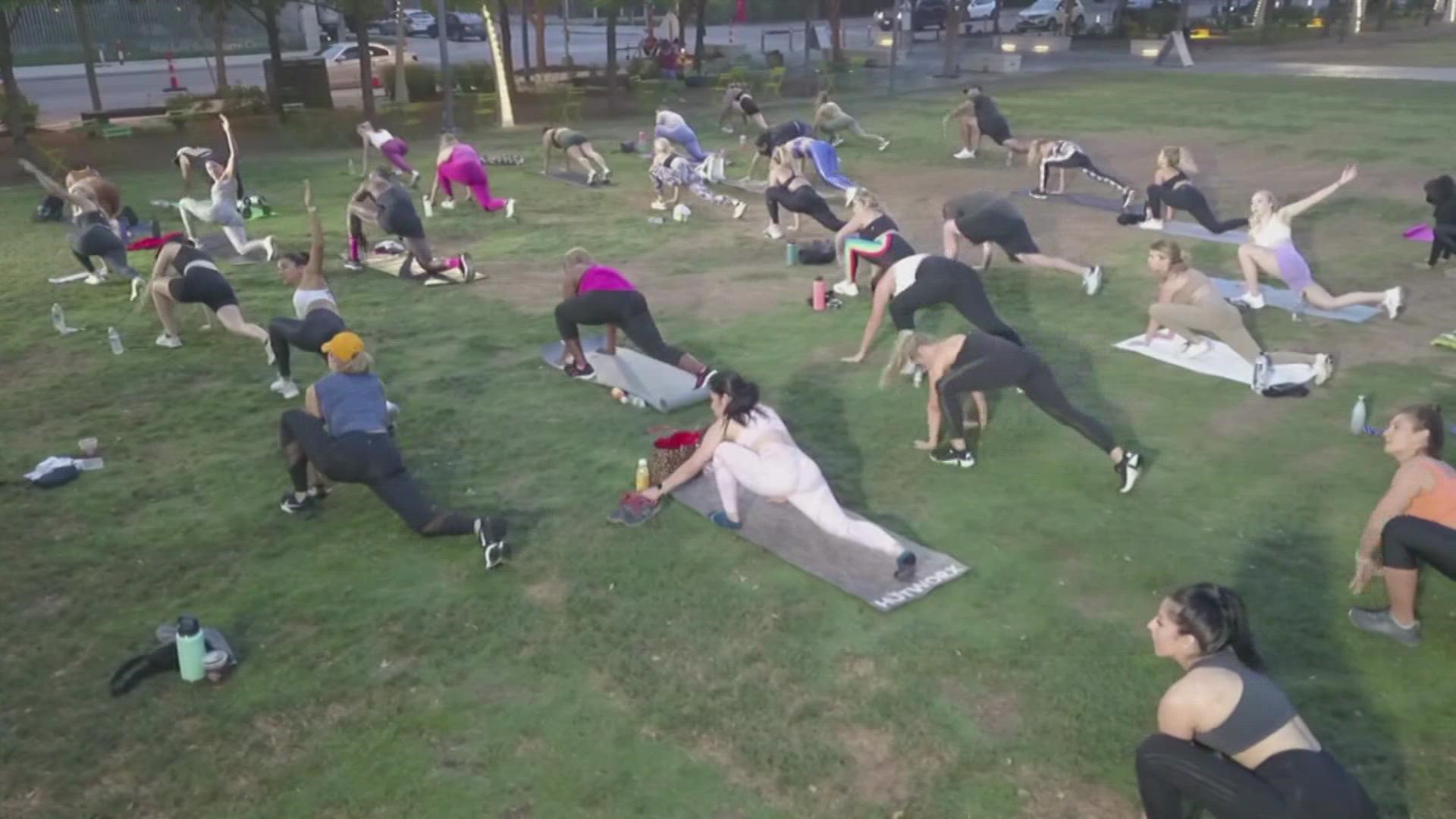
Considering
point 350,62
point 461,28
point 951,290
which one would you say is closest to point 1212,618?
point 951,290

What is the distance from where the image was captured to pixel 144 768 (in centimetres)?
504

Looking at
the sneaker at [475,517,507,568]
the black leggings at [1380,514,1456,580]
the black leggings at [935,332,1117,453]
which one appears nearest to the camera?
the black leggings at [1380,514,1456,580]

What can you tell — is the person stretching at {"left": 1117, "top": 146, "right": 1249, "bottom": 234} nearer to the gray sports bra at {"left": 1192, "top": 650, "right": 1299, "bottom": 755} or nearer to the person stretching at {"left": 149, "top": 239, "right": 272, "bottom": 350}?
the person stretching at {"left": 149, "top": 239, "right": 272, "bottom": 350}

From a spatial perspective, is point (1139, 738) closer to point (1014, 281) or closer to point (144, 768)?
point (144, 768)

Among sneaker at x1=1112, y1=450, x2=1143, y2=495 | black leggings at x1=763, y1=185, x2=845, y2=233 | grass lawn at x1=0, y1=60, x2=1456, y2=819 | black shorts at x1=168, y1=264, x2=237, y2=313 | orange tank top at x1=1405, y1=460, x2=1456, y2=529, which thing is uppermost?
black leggings at x1=763, y1=185, x2=845, y2=233

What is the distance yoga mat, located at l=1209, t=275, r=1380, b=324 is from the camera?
35.7ft

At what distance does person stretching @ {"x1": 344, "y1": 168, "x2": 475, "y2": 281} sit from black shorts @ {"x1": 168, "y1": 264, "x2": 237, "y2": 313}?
2501 millimetres

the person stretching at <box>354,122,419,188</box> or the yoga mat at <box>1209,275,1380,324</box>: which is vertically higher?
the person stretching at <box>354,122,419,188</box>

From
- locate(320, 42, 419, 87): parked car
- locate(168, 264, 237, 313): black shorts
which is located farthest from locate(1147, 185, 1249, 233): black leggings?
locate(320, 42, 419, 87): parked car

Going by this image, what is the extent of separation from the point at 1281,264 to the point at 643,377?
6.30m

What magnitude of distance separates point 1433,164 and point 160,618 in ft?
63.6

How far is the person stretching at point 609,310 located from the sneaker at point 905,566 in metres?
3.12

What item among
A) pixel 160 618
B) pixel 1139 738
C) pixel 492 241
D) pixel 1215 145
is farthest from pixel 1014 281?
pixel 1215 145

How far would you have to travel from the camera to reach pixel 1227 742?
3.97m
